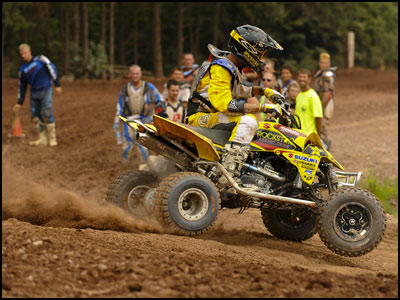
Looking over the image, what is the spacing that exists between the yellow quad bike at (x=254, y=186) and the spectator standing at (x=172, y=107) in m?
3.60

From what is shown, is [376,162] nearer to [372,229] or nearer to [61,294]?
[372,229]

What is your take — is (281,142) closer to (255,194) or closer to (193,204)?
(255,194)

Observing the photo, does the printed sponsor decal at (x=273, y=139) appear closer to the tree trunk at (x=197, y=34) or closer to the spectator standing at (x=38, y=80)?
the spectator standing at (x=38, y=80)

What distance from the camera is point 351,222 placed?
315 inches

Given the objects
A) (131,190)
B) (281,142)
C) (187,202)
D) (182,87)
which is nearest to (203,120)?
(281,142)

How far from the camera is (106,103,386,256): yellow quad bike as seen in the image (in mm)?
7855

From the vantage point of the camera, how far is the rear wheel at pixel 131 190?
28.2ft

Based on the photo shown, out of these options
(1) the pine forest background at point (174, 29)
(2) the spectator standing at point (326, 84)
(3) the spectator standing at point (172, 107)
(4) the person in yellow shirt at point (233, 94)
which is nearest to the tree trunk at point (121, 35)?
(1) the pine forest background at point (174, 29)

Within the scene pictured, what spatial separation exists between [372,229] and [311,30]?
3694 cm

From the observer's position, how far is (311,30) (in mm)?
43781

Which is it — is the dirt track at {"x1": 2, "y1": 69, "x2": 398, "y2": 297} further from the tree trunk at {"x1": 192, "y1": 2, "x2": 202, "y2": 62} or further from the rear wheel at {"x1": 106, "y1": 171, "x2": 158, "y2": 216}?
the tree trunk at {"x1": 192, "y1": 2, "x2": 202, "y2": 62}

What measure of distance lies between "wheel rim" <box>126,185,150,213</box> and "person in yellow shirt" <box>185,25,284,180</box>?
3.17 ft

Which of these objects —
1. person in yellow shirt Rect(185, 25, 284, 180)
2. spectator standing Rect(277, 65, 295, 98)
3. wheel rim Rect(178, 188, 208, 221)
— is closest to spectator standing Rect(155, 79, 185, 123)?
spectator standing Rect(277, 65, 295, 98)

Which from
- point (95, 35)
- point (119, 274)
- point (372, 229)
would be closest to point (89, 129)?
point (372, 229)
